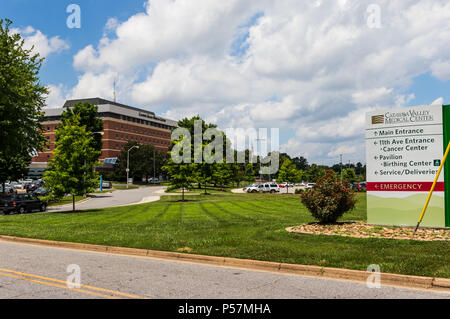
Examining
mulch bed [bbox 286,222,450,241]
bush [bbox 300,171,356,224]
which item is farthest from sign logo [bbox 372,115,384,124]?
mulch bed [bbox 286,222,450,241]

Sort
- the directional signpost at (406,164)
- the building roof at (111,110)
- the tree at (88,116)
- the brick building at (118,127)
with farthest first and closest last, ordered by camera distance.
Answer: the building roof at (111,110) → the brick building at (118,127) → the tree at (88,116) → the directional signpost at (406,164)

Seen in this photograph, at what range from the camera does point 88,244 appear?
12.9 m

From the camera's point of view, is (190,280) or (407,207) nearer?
(190,280)

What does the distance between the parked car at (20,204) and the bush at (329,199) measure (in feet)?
85.0

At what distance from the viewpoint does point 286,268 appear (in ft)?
29.8

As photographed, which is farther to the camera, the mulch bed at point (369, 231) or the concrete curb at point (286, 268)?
the mulch bed at point (369, 231)

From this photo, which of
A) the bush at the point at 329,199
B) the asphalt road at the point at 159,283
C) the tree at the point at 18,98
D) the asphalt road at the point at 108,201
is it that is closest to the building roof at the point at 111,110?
the asphalt road at the point at 108,201

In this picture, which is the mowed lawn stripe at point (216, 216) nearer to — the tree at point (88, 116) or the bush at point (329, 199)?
the bush at point (329, 199)

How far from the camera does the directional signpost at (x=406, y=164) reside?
12844 mm

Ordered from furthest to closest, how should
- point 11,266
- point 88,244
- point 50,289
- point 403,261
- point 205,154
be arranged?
point 205,154, point 88,244, point 11,266, point 403,261, point 50,289

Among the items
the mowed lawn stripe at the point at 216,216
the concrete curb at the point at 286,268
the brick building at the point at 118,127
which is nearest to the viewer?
the concrete curb at the point at 286,268

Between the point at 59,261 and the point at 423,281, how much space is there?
8.65 metres

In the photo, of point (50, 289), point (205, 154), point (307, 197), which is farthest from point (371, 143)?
point (205, 154)
